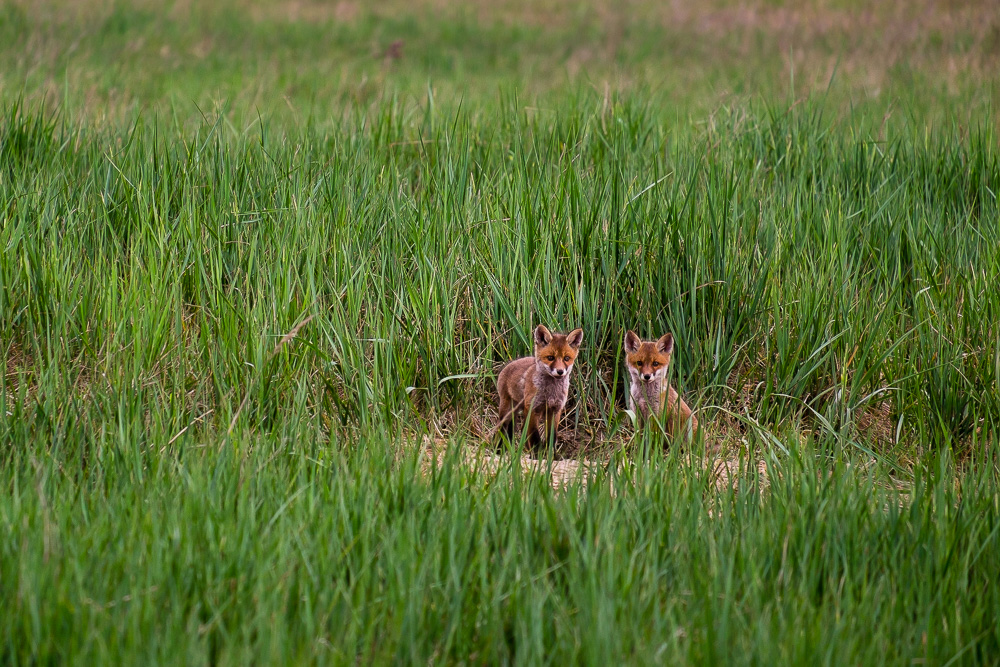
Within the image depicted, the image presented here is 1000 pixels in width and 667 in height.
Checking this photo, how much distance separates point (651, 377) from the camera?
389 cm

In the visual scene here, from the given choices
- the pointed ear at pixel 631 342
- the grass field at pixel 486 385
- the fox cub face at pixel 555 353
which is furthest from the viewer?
the pointed ear at pixel 631 342

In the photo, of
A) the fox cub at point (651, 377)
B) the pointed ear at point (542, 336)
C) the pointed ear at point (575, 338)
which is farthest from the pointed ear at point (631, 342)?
the pointed ear at point (542, 336)

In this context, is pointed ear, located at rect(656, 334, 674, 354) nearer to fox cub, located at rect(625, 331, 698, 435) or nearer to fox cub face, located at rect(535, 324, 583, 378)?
fox cub, located at rect(625, 331, 698, 435)

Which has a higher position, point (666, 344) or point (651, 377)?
point (666, 344)

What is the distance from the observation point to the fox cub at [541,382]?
3832 millimetres

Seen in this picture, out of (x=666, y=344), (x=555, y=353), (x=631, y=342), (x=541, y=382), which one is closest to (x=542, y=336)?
(x=555, y=353)

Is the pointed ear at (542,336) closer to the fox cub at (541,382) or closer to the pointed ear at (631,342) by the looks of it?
the fox cub at (541,382)

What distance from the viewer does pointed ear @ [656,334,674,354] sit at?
3.90 metres

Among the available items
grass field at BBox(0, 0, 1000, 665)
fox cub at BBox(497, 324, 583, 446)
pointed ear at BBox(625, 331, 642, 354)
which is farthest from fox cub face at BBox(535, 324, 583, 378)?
grass field at BBox(0, 0, 1000, 665)

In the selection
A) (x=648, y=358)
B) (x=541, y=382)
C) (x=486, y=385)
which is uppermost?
(x=648, y=358)

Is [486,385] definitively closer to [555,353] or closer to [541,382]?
[541,382]

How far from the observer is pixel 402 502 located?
9.60 ft

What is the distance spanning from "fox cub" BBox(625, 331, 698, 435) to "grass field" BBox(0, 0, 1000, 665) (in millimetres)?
158

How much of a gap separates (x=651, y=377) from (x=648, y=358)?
0.08m
